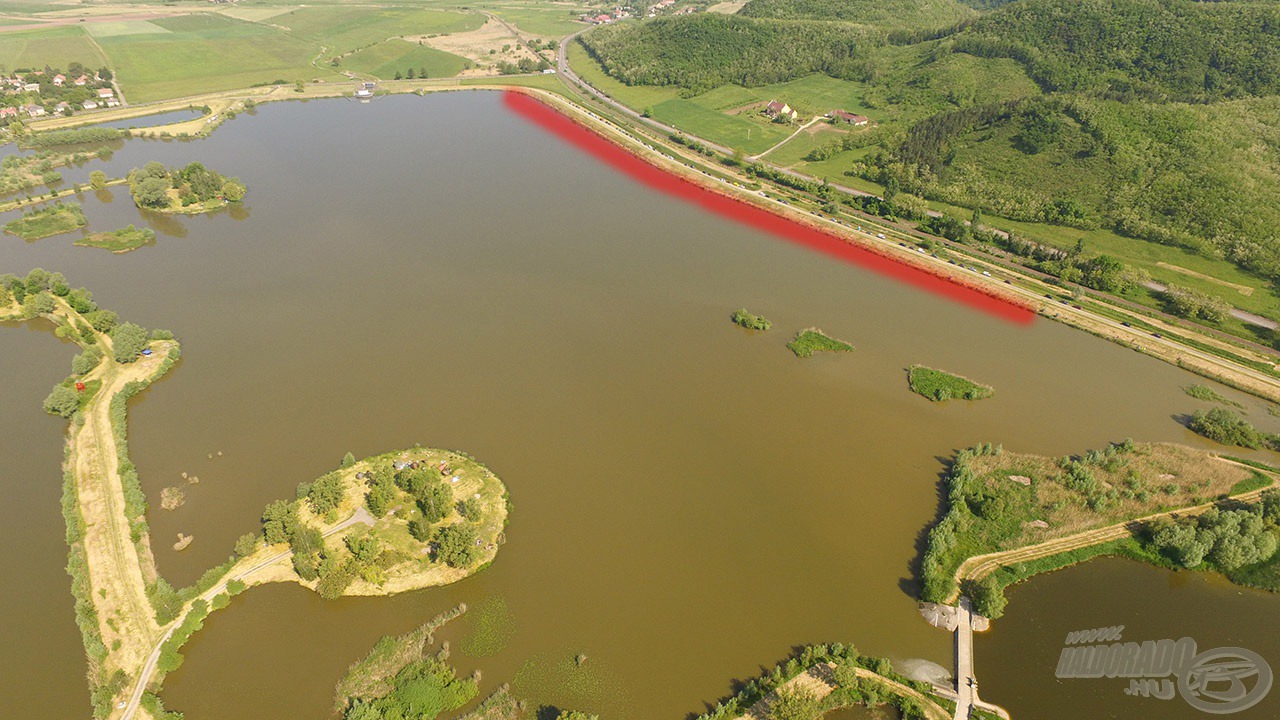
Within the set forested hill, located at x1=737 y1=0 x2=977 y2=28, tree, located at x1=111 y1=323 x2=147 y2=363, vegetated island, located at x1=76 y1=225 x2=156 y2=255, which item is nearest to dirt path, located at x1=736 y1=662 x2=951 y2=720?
tree, located at x1=111 y1=323 x2=147 y2=363

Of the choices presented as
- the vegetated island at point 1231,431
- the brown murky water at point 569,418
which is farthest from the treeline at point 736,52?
the vegetated island at point 1231,431

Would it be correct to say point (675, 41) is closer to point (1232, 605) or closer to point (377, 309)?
point (377, 309)

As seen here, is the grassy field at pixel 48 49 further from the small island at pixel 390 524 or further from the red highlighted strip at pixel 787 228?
the small island at pixel 390 524

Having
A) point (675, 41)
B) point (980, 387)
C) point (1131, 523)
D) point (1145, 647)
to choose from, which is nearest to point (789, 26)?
point (675, 41)

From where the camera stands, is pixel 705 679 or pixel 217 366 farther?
pixel 217 366

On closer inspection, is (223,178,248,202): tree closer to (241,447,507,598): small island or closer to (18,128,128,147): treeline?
(18,128,128,147): treeline
